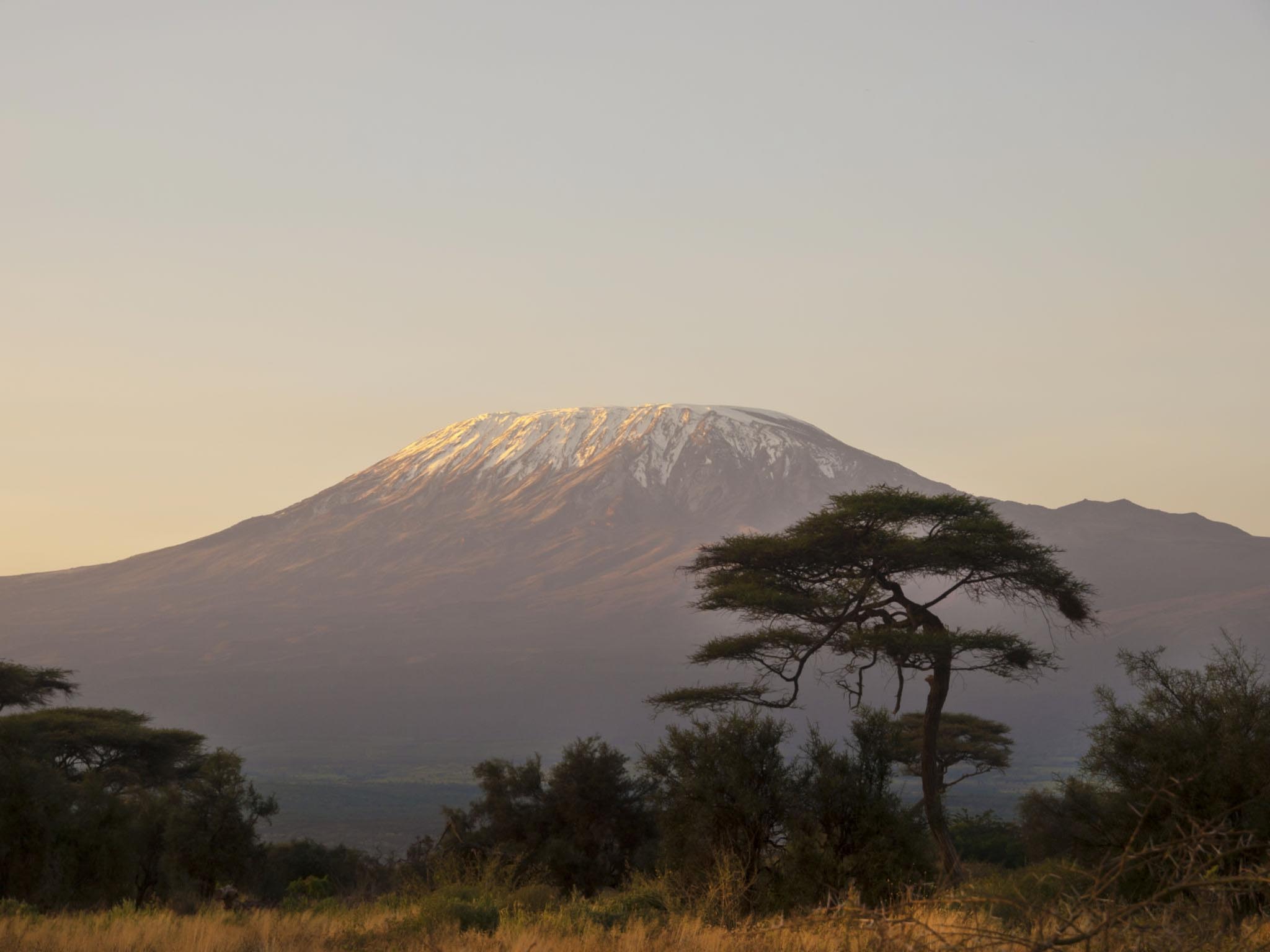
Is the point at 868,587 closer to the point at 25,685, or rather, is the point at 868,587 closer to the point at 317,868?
the point at 317,868

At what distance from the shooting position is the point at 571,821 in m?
31.9

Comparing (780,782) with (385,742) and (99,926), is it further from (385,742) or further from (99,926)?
(385,742)

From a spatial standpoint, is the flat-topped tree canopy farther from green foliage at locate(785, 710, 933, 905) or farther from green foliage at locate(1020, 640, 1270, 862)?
green foliage at locate(785, 710, 933, 905)

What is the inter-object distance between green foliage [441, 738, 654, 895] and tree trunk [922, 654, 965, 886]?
7417 mm

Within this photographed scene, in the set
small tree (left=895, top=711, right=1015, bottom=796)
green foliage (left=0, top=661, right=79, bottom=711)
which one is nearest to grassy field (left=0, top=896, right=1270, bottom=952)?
small tree (left=895, top=711, right=1015, bottom=796)

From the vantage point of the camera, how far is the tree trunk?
83.3ft

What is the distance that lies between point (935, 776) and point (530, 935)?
62.8ft

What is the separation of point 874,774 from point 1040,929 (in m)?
12.3

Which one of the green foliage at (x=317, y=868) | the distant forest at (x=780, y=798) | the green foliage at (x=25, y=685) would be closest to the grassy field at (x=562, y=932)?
the distant forest at (x=780, y=798)

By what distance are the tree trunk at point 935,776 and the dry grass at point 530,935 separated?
1284 cm

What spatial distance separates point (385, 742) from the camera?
170 metres

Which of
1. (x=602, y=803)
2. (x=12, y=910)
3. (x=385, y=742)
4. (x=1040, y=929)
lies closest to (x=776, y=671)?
(x=602, y=803)

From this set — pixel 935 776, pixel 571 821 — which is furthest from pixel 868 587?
pixel 571 821

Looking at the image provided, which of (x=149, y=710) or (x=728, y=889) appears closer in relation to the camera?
(x=728, y=889)
